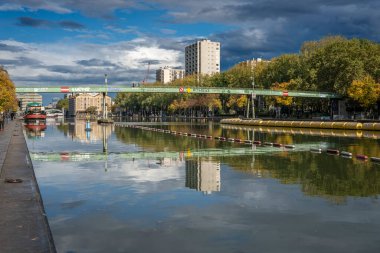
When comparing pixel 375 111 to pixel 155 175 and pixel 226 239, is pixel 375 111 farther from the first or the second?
pixel 226 239

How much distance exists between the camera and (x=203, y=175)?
789 inches

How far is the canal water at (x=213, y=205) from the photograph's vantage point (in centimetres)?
1016

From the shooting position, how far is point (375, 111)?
339 feet

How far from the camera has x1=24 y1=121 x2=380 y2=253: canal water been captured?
10156 mm

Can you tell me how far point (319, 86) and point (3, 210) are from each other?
94.7 metres

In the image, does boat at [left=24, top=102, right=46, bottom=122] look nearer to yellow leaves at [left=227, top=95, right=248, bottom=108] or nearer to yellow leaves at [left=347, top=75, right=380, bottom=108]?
yellow leaves at [left=227, top=95, right=248, bottom=108]

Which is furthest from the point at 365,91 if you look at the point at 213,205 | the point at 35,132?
the point at 213,205

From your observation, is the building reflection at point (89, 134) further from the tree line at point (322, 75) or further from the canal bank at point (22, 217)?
the tree line at point (322, 75)

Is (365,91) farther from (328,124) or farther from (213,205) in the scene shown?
(213,205)

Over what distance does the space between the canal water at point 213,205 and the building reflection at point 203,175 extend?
4cm

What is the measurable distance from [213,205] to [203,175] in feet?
20.6

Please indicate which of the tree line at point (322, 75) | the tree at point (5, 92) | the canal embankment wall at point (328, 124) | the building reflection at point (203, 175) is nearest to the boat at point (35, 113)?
the tree at point (5, 92)

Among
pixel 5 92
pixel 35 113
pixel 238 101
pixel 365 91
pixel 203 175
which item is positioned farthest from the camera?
pixel 238 101

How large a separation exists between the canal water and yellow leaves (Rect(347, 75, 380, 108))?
67068mm
